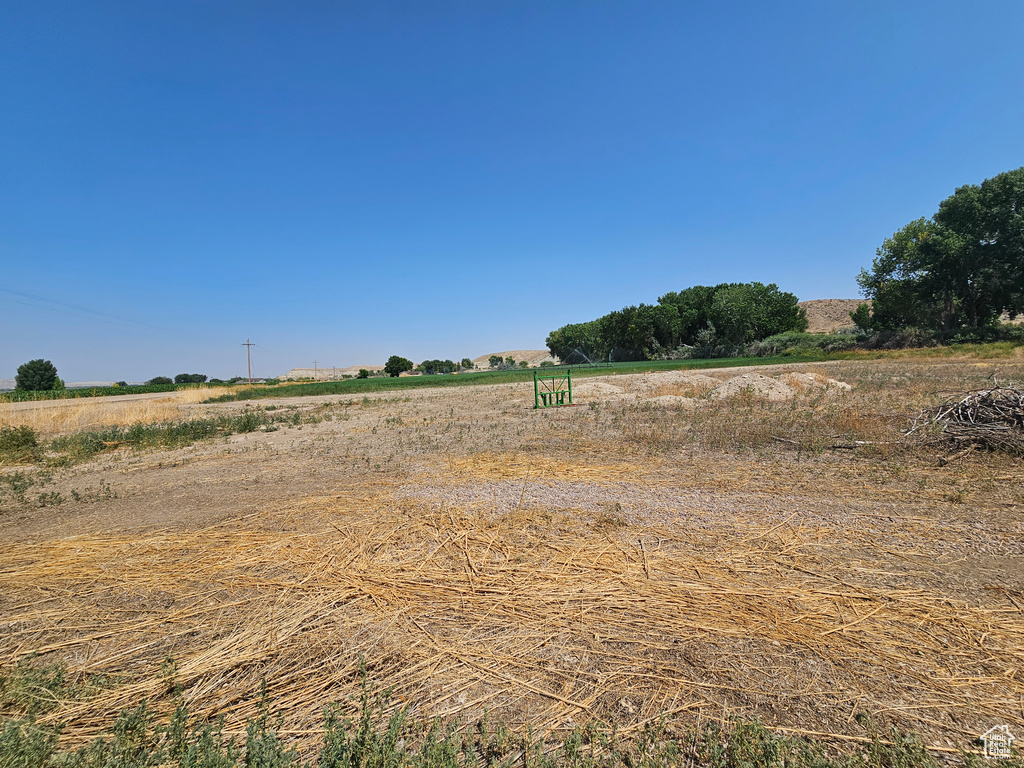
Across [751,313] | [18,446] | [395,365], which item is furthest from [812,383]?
[395,365]

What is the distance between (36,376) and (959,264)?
111 meters

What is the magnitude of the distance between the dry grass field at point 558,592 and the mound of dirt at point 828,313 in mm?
105034

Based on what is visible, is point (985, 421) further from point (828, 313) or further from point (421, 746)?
point (828, 313)

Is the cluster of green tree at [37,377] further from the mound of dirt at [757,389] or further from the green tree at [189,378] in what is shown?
the mound of dirt at [757,389]

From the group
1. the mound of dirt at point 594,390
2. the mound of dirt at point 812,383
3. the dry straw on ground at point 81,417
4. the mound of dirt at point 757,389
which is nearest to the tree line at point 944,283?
the mound of dirt at point 594,390

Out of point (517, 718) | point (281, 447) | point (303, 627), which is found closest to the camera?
point (517, 718)

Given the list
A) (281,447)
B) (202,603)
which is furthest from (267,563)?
(281,447)

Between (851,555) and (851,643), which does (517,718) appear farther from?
(851,555)

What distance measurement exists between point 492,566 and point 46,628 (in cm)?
332

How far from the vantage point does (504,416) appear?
14.5m

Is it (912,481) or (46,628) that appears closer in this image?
(46,628)

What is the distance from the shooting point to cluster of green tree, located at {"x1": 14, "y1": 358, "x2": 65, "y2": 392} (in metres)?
56.1

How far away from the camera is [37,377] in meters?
56.6

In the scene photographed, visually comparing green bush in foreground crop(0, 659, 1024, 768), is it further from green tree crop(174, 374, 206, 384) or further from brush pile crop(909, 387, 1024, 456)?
green tree crop(174, 374, 206, 384)
